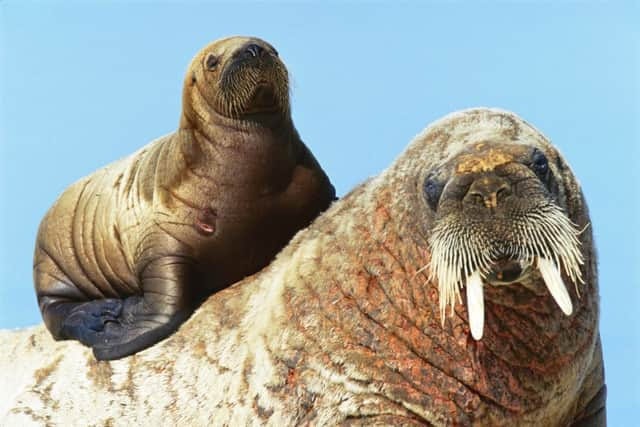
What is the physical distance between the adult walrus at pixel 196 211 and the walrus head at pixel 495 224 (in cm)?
210

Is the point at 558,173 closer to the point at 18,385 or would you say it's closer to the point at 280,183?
the point at 280,183

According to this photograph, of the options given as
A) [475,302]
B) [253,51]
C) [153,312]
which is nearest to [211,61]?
[253,51]

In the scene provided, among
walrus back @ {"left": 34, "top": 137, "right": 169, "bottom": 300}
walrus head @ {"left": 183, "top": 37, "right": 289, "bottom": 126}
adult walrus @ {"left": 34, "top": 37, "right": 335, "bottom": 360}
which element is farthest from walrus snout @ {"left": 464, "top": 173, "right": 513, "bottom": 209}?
walrus back @ {"left": 34, "top": 137, "right": 169, "bottom": 300}

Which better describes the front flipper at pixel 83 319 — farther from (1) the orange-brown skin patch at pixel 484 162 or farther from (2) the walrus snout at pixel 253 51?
(1) the orange-brown skin patch at pixel 484 162

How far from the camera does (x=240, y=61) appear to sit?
9422 millimetres

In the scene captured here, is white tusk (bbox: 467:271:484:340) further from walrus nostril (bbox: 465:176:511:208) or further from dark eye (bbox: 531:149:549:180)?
dark eye (bbox: 531:149:549:180)

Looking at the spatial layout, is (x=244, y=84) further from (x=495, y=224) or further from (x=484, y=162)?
(x=495, y=224)

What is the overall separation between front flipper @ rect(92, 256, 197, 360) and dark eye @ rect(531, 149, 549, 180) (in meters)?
2.99

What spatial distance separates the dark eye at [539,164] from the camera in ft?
22.7

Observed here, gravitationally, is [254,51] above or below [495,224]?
above

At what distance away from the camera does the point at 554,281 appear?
6.61m

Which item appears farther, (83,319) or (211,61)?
(211,61)

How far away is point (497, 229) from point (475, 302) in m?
0.40

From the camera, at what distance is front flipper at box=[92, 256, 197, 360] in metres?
8.66
